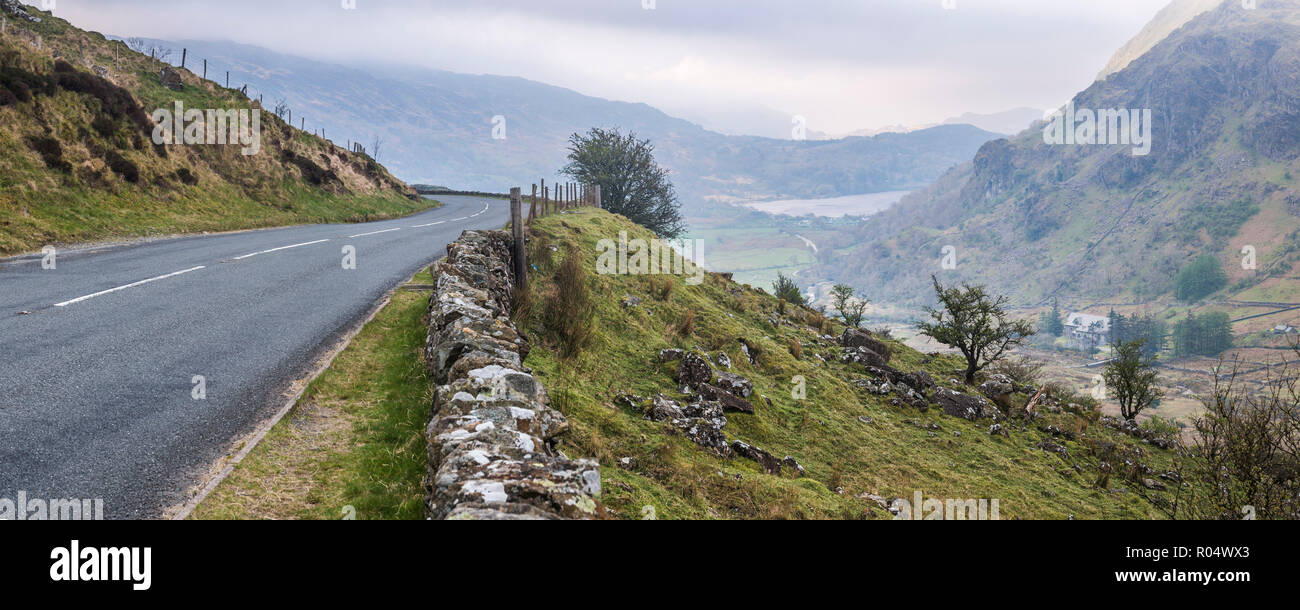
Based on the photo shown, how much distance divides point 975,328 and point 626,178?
89.0 feet

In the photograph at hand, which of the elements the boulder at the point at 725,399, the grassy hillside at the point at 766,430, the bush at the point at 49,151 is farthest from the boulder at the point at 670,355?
the bush at the point at 49,151

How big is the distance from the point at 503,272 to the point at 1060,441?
1553cm

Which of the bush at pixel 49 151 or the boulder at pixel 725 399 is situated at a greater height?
the bush at pixel 49 151

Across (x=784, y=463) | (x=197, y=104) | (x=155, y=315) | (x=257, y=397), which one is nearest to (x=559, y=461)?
(x=257, y=397)

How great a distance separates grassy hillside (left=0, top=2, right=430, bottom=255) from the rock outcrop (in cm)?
1506

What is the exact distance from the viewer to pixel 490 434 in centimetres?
561

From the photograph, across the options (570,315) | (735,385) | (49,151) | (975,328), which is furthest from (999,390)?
(49,151)

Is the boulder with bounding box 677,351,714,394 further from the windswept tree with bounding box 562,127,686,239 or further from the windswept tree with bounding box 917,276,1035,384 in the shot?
the windswept tree with bounding box 562,127,686,239

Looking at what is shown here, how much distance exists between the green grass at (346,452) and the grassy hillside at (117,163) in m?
13.8

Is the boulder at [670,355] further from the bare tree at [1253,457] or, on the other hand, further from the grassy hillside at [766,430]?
the bare tree at [1253,457]

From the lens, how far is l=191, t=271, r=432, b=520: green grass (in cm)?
545
